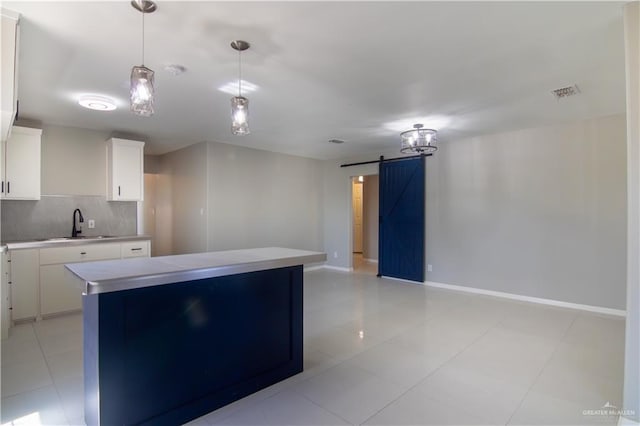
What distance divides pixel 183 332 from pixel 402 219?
491 centimetres

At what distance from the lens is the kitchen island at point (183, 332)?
1748 millimetres

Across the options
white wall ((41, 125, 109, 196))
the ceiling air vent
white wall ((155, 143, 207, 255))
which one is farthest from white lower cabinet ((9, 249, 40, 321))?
the ceiling air vent

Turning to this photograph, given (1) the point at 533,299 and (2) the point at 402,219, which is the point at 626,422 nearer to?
(1) the point at 533,299

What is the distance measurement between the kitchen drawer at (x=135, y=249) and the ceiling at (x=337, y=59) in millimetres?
1727

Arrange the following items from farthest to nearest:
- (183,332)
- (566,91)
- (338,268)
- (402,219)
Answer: (338,268) < (402,219) < (566,91) < (183,332)

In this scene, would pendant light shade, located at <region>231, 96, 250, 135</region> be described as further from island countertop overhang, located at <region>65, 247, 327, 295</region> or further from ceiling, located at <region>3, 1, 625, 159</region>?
island countertop overhang, located at <region>65, 247, 327, 295</region>

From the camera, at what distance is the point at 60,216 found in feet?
15.3

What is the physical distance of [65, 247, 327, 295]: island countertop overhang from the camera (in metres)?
1.60

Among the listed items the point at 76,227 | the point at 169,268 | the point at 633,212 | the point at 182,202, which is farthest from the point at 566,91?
the point at 76,227

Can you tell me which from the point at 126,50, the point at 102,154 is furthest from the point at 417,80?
the point at 102,154

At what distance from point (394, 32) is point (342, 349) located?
272cm

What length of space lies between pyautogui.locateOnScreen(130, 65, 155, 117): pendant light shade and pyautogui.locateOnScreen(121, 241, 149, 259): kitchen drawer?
320 cm

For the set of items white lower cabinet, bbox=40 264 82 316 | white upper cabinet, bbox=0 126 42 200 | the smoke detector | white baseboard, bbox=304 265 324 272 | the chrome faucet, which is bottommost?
white baseboard, bbox=304 265 324 272

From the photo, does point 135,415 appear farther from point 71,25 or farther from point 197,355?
point 71,25
